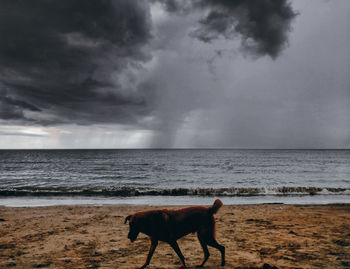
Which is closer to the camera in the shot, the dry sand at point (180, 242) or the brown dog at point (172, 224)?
the brown dog at point (172, 224)

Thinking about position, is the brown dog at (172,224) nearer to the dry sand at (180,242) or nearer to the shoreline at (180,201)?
the dry sand at (180,242)

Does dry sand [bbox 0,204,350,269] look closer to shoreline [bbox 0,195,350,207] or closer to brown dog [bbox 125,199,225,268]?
brown dog [bbox 125,199,225,268]

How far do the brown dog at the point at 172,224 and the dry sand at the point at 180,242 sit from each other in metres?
1.29

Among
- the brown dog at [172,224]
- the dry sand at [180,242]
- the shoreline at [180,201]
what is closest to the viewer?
the brown dog at [172,224]

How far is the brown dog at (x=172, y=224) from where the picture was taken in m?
3.86

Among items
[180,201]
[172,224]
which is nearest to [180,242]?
[172,224]

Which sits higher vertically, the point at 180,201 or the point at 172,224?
the point at 172,224

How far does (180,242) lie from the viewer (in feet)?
21.0

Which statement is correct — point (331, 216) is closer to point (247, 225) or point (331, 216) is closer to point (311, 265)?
point (247, 225)

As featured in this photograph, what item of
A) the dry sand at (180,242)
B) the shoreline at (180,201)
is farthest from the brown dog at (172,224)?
the shoreline at (180,201)

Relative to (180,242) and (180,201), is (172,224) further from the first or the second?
(180,201)

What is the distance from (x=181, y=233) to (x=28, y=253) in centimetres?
474

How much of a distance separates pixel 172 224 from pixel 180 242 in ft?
9.75

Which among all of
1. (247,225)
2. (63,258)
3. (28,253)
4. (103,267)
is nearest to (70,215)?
(28,253)
